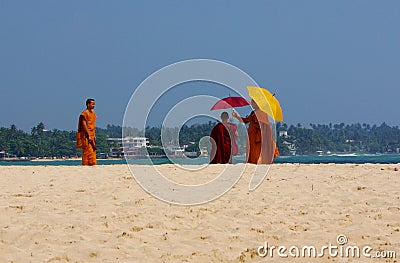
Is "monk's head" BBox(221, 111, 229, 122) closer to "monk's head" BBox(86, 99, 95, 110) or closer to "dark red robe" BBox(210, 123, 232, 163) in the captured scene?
"dark red robe" BBox(210, 123, 232, 163)

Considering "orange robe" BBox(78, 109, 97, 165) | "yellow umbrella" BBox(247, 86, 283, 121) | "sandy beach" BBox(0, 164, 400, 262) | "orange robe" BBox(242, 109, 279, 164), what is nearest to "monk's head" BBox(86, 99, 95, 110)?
"orange robe" BBox(78, 109, 97, 165)


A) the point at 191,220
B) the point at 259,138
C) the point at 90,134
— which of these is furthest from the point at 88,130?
the point at 191,220

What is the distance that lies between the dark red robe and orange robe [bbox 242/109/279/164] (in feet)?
2.41

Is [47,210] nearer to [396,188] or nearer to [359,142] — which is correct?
[396,188]

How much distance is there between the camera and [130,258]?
6297 millimetres

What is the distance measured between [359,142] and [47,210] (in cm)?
12057

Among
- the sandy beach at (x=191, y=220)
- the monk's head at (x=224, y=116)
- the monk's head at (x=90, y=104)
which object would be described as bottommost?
the sandy beach at (x=191, y=220)

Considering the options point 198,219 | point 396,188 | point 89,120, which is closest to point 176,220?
point 198,219

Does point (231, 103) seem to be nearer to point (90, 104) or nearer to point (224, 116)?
point (224, 116)

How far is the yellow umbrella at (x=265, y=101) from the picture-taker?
1564 centimetres

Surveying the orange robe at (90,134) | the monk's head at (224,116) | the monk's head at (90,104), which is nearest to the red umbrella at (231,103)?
the monk's head at (224,116)

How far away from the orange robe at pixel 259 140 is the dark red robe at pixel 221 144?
734 millimetres

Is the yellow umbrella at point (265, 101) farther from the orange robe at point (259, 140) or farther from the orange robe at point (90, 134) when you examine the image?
the orange robe at point (90, 134)

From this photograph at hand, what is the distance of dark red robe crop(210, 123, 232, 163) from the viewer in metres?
16.5
